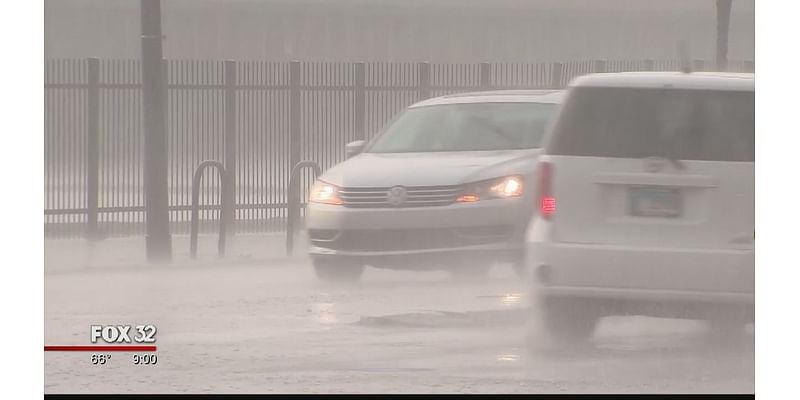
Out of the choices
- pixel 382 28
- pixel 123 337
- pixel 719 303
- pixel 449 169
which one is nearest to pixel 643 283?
pixel 719 303

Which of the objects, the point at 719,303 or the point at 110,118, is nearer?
the point at 719,303

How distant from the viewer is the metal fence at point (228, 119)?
31.9 feet

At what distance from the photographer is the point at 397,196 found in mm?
9555

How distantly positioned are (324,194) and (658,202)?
5.38 ft

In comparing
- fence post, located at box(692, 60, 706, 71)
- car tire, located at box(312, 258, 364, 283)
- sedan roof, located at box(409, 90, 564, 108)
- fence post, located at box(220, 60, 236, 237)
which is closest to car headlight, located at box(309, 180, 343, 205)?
car tire, located at box(312, 258, 364, 283)

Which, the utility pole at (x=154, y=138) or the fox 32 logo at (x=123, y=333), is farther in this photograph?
the utility pole at (x=154, y=138)

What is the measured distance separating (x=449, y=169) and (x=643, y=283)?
1098 mm

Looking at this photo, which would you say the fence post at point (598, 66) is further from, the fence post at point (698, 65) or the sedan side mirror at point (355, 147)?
the sedan side mirror at point (355, 147)

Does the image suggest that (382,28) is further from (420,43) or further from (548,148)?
(548,148)

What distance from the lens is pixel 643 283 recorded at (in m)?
9.34

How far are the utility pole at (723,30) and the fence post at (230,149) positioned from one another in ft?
7.91

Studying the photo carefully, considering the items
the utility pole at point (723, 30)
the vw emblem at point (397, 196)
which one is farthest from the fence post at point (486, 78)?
the utility pole at point (723, 30)

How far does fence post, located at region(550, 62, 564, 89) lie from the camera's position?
9.62 m

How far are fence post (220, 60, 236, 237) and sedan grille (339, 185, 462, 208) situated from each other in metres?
0.70
